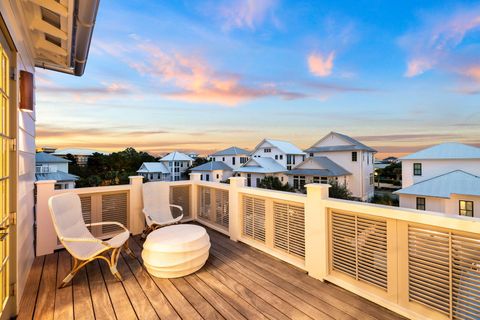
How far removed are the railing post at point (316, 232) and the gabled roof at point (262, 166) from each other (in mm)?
18796

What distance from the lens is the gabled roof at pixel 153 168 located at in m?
30.1

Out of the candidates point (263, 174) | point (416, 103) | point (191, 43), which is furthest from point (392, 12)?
point (263, 174)

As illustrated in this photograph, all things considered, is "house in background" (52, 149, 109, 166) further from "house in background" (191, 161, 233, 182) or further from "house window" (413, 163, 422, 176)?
"house window" (413, 163, 422, 176)

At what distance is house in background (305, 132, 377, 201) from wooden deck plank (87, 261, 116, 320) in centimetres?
2140

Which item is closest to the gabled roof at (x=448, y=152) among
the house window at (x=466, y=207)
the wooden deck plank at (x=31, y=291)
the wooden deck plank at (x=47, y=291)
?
the house window at (x=466, y=207)

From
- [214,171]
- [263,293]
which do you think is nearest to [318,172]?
[214,171]

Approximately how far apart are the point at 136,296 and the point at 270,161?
22382 millimetres

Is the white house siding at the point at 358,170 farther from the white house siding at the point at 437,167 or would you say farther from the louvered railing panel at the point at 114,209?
the louvered railing panel at the point at 114,209

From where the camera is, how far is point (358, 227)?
7.65 feet

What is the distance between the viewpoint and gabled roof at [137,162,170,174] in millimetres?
30102

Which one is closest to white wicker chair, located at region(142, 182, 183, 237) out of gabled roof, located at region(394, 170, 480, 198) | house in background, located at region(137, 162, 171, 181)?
gabled roof, located at region(394, 170, 480, 198)

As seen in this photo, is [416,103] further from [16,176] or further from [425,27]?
[16,176]

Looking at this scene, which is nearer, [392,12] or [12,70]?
[12,70]

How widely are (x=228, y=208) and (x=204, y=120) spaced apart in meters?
9.08
